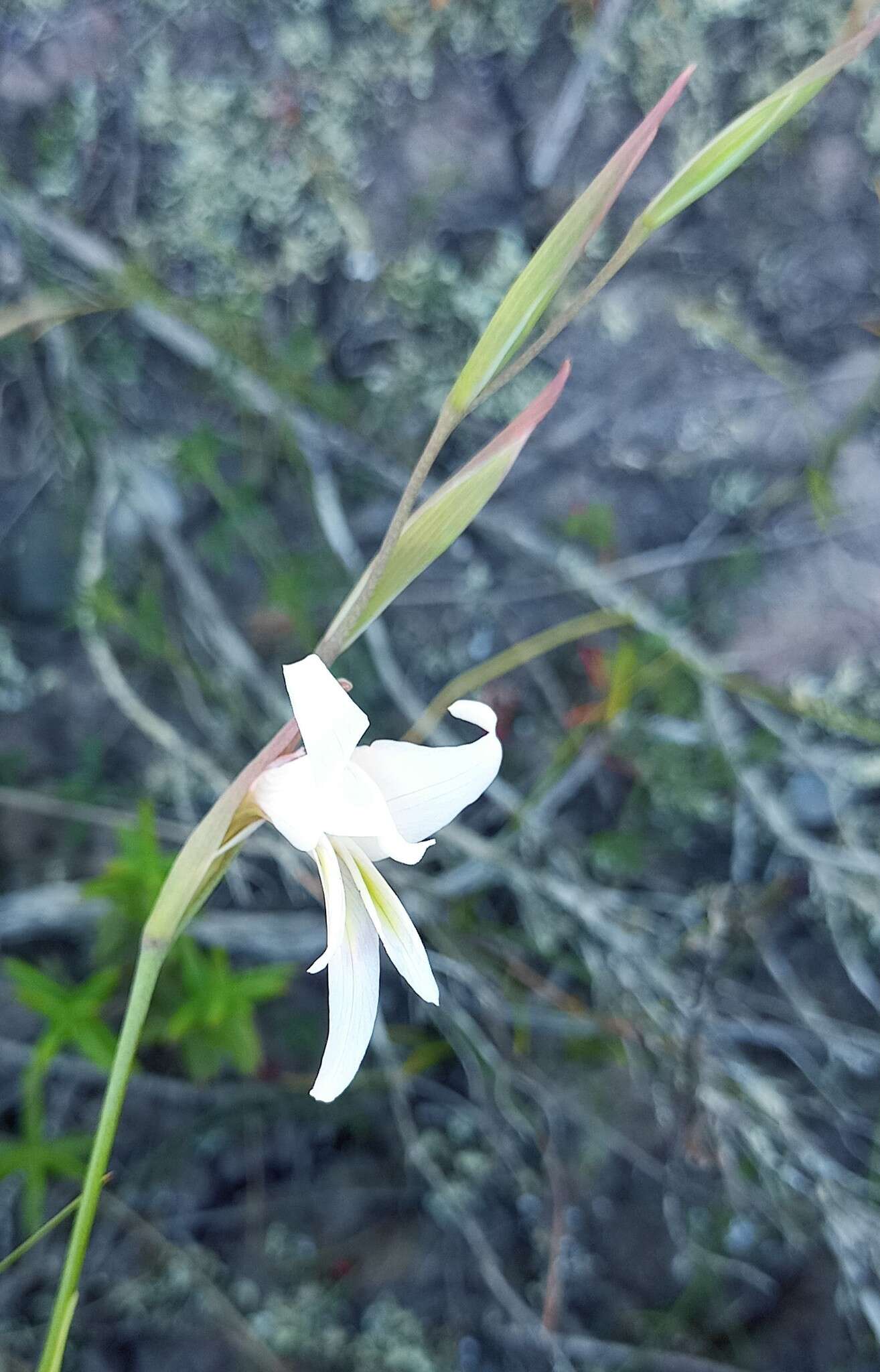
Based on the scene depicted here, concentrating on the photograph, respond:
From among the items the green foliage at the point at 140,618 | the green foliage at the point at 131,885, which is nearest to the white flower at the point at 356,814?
the green foliage at the point at 131,885

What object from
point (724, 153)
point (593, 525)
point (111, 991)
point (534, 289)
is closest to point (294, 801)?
point (534, 289)

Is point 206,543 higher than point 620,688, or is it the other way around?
point 206,543

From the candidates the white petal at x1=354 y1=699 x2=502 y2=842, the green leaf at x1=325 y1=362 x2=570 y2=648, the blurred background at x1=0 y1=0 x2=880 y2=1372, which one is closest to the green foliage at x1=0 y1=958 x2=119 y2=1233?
the blurred background at x1=0 y1=0 x2=880 y2=1372

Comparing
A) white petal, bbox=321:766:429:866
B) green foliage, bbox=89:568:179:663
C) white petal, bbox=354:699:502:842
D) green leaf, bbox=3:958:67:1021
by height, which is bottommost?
green leaf, bbox=3:958:67:1021

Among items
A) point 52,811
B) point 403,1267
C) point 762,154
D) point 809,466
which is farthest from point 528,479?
point 403,1267

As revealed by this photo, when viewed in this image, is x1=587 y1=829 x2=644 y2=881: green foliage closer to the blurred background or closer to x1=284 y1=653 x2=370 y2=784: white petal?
the blurred background

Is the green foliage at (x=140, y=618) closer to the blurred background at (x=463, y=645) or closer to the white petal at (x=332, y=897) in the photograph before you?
the blurred background at (x=463, y=645)

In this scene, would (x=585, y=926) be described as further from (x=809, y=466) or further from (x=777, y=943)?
(x=809, y=466)
